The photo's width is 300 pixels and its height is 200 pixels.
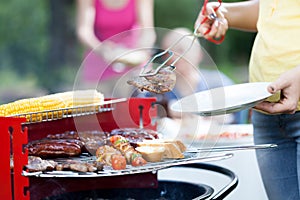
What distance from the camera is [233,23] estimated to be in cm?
239

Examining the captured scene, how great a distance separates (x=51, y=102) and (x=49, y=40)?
887 cm

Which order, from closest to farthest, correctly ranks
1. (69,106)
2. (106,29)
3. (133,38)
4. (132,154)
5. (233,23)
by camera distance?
1. (132,154)
2. (133,38)
3. (69,106)
4. (233,23)
5. (106,29)

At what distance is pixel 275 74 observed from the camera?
207 cm

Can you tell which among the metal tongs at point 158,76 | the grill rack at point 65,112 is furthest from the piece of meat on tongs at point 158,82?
the grill rack at point 65,112

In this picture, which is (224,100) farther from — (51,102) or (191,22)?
(191,22)

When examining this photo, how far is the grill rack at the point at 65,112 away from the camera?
81.0 inches

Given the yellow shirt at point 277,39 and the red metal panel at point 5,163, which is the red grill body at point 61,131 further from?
the yellow shirt at point 277,39

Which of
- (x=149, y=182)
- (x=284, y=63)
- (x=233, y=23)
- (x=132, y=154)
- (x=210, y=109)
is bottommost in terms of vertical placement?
(x=149, y=182)

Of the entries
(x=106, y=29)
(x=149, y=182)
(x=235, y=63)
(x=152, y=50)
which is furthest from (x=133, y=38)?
(x=235, y=63)

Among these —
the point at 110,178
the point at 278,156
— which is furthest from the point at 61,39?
the point at 278,156

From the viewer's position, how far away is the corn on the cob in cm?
210

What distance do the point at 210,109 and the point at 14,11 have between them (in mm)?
9210

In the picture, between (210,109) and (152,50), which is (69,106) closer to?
(152,50)

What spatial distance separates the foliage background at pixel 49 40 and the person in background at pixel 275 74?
7997 millimetres
